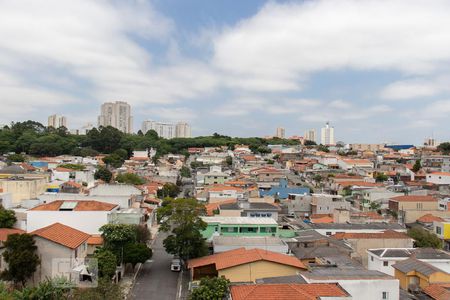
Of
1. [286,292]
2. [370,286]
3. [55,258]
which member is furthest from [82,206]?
[370,286]

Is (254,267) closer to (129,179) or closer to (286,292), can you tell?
(286,292)

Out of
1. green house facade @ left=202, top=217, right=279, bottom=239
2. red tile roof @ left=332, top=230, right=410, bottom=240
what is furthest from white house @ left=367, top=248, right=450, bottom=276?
green house facade @ left=202, top=217, right=279, bottom=239

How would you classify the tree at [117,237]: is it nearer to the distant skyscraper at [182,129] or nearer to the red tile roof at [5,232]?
the red tile roof at [5,232]

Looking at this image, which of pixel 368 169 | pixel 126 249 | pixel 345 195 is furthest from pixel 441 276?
pixel 368 169

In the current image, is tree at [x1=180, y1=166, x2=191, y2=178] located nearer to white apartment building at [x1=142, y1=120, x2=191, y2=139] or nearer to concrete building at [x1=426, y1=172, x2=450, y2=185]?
concrete building at [x1=426, y1=172, x2=450, y2=185]

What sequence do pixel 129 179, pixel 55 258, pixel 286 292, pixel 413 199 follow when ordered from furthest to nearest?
pixel 129 179 < pixel 413 199 < pixel 55 258 < pixel 286 292

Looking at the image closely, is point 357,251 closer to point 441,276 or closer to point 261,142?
point 441,276
